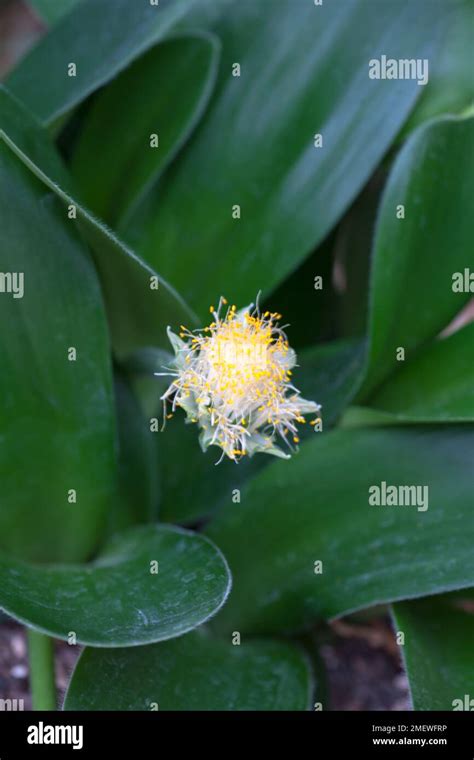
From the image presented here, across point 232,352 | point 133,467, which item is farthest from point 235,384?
point 133,467

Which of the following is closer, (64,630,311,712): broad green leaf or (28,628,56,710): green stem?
(64,630,311,712): broad green leaf

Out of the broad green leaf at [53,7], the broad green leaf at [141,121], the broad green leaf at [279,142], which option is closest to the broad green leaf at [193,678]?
the broad green leaf at [279,142]

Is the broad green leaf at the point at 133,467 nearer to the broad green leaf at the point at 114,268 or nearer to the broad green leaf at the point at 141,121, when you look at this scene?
the broad green leaf at the point at 114,268

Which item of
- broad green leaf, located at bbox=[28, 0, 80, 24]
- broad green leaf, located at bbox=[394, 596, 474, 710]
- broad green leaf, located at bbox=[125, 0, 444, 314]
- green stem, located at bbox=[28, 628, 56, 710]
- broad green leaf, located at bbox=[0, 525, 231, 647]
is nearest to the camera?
broad green leaf, located at bbox=[0, 525, 231, 647]

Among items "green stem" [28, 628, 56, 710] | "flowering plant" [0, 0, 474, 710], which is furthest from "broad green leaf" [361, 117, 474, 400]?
"green stem" [28, 628, 56, 710]

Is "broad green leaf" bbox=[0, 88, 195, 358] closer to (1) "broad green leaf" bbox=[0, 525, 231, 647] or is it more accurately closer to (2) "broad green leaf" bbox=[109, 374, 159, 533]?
(2) "broad green leaf" bbox=[109, 374, 159, 533]
